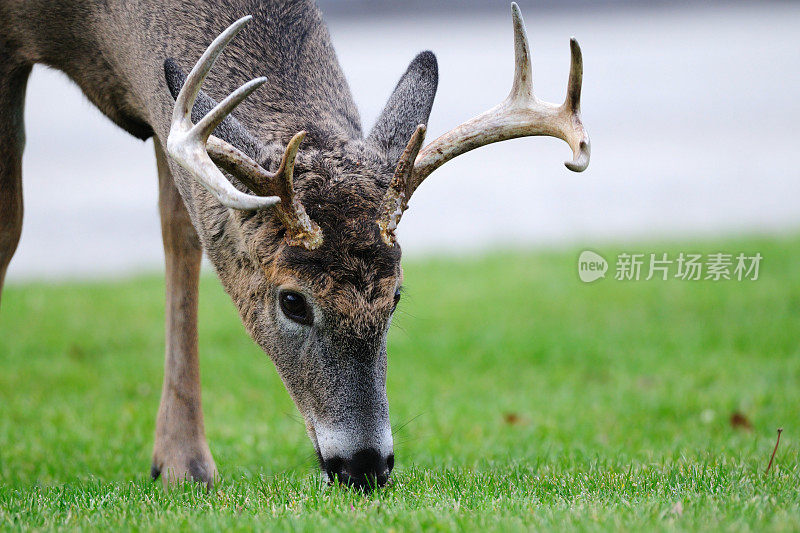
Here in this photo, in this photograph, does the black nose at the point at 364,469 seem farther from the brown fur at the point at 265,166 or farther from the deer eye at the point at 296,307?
the deer eye at the point at 296,307

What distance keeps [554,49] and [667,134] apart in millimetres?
5225

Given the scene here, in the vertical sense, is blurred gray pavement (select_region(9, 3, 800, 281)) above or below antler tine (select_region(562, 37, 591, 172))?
above

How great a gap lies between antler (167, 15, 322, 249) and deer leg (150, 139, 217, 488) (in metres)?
1.58

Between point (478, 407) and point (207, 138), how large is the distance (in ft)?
11.9

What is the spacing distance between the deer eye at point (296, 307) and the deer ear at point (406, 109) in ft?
2.65

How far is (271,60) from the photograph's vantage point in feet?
17.2

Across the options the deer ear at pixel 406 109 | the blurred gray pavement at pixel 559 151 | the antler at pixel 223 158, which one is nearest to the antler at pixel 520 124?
the deer ear at pixel 406 109

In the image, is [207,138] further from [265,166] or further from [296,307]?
[296,307]

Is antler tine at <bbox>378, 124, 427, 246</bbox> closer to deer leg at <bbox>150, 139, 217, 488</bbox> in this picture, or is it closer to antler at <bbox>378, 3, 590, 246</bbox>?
antler at <bbox>378, 3, 590, 246</bbox>

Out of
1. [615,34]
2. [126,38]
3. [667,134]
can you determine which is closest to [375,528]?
[126,38]

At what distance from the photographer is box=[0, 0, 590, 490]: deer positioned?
4395 millimetres

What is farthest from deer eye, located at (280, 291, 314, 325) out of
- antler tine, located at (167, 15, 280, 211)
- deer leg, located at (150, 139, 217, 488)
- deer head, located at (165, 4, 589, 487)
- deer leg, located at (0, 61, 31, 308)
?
deer leg, located at (0, 61, 31, 308)

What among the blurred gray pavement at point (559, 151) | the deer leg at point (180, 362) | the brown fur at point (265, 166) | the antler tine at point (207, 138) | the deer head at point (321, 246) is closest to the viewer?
the antler tine at point (207, 138)

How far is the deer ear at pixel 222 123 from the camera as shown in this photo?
183 inches
